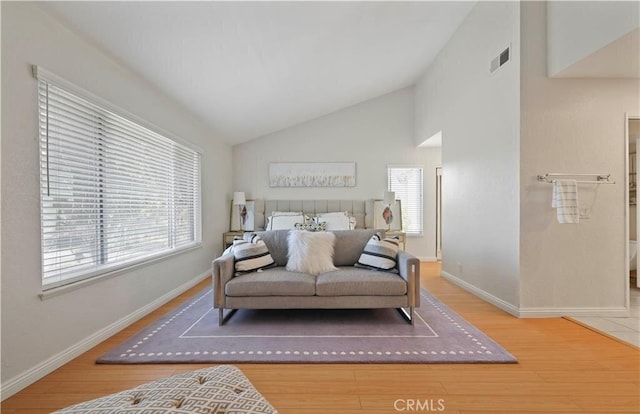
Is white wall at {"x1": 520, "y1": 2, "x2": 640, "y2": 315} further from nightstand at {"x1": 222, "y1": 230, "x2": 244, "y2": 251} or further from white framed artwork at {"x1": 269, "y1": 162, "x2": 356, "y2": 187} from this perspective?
nightstand at {"x1": 222, "y1": 230, "x2": 244, "y2": 251}

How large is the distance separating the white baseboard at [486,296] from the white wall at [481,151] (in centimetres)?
1

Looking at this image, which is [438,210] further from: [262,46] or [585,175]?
[262,46]

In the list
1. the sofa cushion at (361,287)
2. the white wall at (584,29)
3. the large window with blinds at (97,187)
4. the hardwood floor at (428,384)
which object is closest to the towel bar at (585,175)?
the white wall at (584,29)

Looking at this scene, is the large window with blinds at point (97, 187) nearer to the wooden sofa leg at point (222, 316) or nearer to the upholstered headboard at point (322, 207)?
the wooden sofa leg at point (222, 316)

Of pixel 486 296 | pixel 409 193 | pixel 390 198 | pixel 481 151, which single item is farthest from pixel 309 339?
pixel 409 193

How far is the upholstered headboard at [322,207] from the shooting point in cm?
553

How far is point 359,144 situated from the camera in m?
5.74

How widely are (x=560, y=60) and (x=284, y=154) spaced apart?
4.24 meters

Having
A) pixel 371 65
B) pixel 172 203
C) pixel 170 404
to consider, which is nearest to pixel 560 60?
pixel 371 65

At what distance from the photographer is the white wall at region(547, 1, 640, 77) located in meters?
2.10


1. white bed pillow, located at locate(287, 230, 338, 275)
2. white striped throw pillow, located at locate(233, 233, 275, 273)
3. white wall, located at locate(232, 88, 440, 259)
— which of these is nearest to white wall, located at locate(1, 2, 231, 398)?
white striped throw pillow, located at locate(233, 233, 275, 273)

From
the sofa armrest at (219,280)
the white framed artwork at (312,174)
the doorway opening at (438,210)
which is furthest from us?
the doorway opening at (438,210)

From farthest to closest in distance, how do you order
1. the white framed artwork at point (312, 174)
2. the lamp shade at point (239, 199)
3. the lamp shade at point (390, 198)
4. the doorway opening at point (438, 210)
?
the doorway opening at point (438, 210) → the white framed artwork at point (312, 174) → the lamp shade at point (390, 198) → the lamp shade at point (239, 199)

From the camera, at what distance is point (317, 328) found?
261 cm
